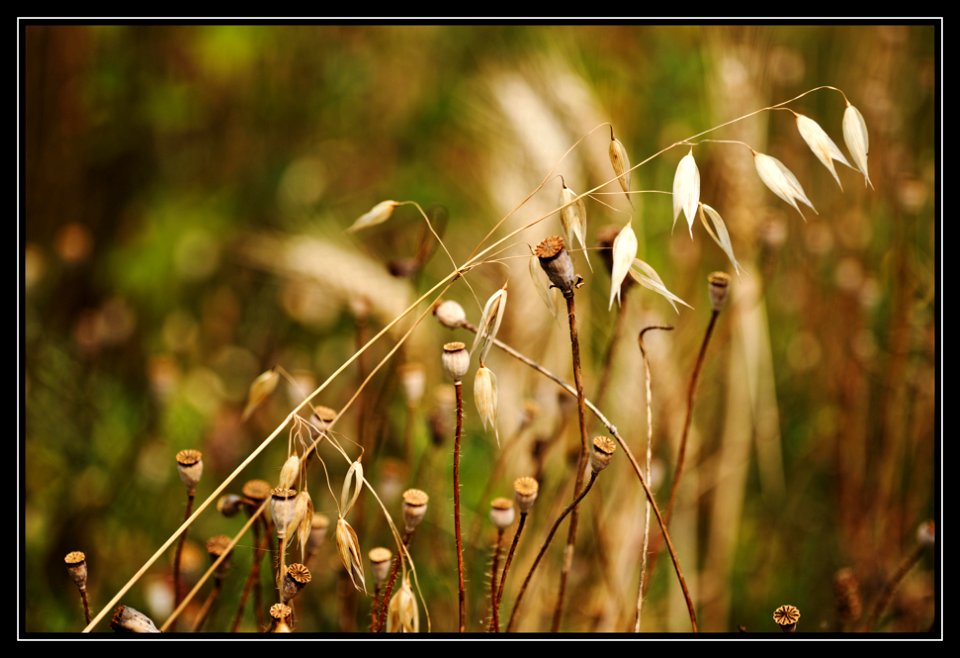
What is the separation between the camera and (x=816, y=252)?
1.54 metres

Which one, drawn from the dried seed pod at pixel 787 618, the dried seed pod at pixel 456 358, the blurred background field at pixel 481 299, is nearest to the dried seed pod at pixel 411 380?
the blurred background field at pixel 481 299

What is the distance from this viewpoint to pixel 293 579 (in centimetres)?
62

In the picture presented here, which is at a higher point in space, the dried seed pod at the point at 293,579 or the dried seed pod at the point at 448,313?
the dried seed pod at the point at 448,313

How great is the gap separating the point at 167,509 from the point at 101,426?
8.3 inches

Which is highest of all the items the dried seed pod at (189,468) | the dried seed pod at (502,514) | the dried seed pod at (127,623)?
the dried seed pod at (189,468)

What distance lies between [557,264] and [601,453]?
154mm

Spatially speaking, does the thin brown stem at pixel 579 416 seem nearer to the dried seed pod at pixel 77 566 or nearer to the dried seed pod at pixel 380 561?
the dried seed pod at pixel 380 561

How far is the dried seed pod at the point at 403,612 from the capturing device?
25.7 inches

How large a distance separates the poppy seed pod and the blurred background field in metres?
0.36

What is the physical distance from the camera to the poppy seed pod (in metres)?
0.58

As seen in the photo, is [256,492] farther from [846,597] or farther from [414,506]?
[846,597]

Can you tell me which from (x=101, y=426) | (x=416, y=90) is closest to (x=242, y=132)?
(x=416, y=90)

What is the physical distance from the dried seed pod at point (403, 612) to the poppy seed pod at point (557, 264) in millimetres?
266
